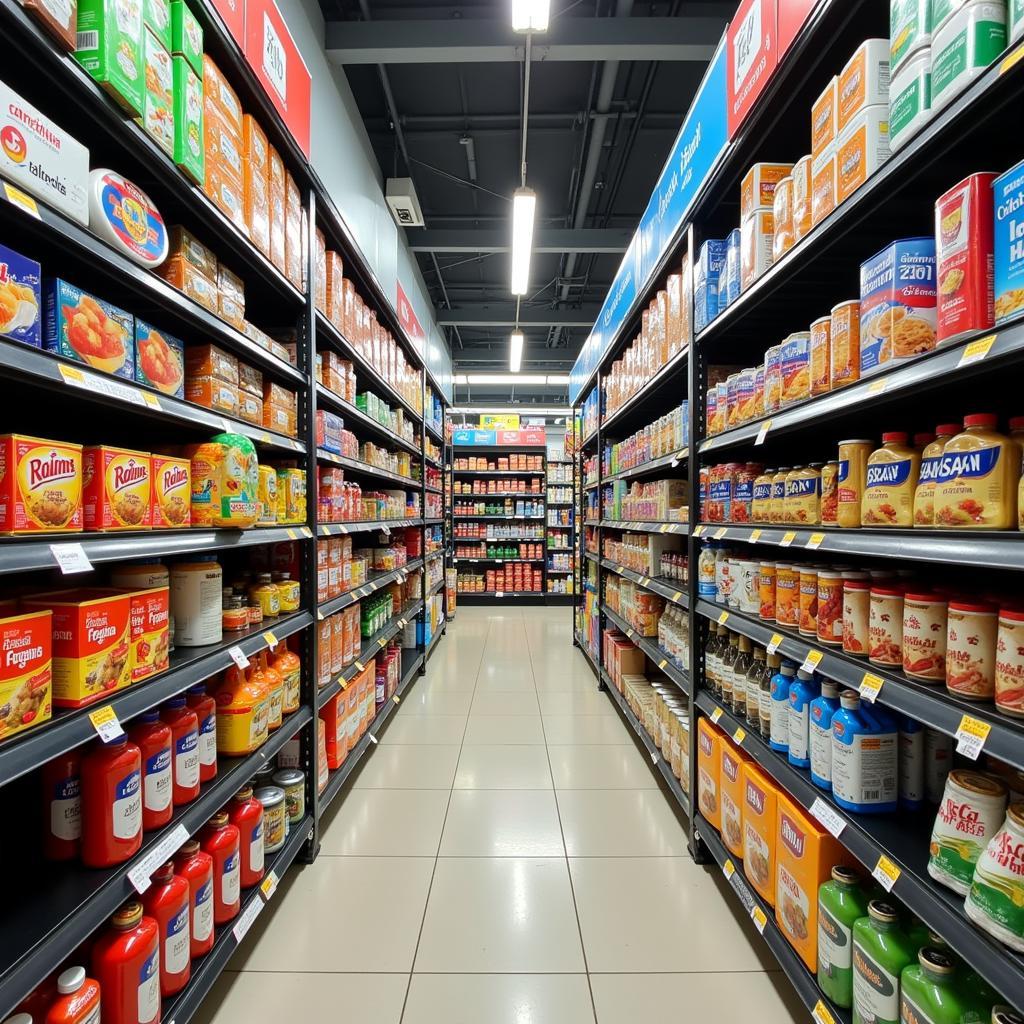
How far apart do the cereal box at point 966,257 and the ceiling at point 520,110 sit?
4.24 metres

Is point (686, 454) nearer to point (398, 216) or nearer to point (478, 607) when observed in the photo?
point (398, 216)

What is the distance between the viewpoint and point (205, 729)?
156 centimetres

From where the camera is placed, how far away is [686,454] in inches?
94.0

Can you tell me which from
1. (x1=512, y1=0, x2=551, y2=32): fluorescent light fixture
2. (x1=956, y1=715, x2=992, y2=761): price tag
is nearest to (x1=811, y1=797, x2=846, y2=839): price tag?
(x1=956, y1=715, x2=992, y2=761): price tag

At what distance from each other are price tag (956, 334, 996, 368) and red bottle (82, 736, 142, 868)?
1.84 meters

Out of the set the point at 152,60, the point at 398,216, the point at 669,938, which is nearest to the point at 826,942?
the point at 669,938

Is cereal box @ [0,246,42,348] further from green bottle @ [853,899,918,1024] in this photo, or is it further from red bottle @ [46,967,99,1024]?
green bottle @ [853,899,918,1024]

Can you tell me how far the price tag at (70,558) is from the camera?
0.97m

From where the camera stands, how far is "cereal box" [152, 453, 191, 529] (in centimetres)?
137

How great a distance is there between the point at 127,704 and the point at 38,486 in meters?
0.49

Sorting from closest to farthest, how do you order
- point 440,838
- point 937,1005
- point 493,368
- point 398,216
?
point 937,1005 → point 440,838 → point 398,216 → point 493,368

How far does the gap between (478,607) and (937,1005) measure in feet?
27.1

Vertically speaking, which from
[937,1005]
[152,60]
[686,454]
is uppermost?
[152,60]

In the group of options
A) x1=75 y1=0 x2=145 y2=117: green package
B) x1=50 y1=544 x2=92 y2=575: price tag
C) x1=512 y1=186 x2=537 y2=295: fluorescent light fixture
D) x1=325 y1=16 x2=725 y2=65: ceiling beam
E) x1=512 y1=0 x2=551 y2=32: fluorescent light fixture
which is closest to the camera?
x1=50 y1=544 x2=92 y2=575: price tag
